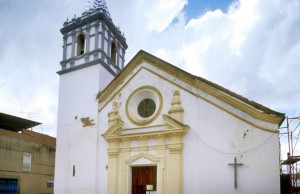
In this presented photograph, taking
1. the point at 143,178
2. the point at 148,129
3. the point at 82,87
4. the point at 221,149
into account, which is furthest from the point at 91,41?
the point at 221,149

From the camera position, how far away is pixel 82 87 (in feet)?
53.7

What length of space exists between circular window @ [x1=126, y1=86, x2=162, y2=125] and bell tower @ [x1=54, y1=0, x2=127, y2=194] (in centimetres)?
213

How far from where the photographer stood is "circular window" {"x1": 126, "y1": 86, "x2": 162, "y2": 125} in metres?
13.7

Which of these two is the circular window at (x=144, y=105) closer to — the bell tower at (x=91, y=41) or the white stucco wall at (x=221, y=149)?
the white stucco wall at (x=221, y=149)

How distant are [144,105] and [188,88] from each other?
2531 millimetres

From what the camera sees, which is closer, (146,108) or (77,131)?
(146,108)

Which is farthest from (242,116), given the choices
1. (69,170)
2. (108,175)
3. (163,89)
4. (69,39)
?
(69,39)

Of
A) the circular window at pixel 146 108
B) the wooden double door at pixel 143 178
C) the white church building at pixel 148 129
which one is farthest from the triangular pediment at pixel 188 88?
the wooden double door at pixel 143 178

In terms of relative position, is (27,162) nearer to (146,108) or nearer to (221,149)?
(146,108)

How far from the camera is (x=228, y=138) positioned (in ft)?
38.3

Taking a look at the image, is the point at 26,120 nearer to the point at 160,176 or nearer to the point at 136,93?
the point at 136,93

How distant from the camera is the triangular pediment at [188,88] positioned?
11.4 m

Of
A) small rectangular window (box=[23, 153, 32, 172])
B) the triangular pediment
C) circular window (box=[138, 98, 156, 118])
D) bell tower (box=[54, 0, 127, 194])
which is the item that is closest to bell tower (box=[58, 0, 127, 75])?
bell tower (box=[54, 0, 127, 194])

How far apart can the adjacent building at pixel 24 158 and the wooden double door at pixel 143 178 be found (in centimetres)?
1270
